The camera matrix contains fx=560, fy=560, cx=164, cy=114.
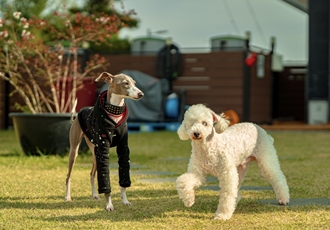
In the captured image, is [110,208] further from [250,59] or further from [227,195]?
[250,59]

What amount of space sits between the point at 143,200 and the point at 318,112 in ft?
37.4

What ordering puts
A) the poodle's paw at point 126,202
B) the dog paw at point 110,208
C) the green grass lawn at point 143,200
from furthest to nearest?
1. the poodle's paw at point 126,202
2. the dog paw at point 110,208
3. the green grass lawn at point 143,200

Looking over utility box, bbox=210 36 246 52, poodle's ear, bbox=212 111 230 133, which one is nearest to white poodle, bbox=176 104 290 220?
poodle's ear, bbox=212 111 230 133

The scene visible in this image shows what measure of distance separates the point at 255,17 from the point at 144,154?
9.82 m

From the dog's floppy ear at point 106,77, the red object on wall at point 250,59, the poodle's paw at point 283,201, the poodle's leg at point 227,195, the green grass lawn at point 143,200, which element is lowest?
the green grass lawn at point 143,200

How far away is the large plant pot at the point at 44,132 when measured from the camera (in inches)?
310

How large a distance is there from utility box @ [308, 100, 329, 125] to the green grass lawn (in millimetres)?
7180

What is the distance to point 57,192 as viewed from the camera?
5387 mm

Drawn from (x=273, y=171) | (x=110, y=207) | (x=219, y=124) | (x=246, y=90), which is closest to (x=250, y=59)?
(x=246, y=90)

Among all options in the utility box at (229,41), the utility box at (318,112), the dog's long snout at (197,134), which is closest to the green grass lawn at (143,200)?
the dog's long snout at (197,134)

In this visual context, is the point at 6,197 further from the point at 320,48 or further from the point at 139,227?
the point at 320,48

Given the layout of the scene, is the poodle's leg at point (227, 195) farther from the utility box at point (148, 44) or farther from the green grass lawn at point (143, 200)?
the utility box at point (148, 44)

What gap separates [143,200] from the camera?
16.3 feet

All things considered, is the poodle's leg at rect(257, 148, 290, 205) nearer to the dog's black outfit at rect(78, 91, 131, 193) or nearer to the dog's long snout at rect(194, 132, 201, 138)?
the dog's long snout at rect(194, 132, 201, 138)
